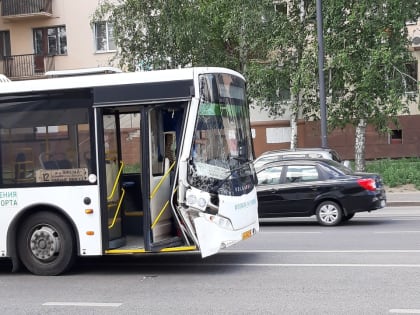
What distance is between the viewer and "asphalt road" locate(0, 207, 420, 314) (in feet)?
24.5

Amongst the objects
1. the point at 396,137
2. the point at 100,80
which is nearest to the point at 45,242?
the point at 100,80

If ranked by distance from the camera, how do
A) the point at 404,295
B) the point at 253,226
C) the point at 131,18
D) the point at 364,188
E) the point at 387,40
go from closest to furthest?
the point at 404,295, the point at 253,226, the point at 364,188, the point at 387,40, the point at 131,18

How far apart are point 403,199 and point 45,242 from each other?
44.0 ft

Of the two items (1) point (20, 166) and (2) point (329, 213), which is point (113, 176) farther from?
(2) point (329, 213)

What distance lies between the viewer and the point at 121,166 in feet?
32.2

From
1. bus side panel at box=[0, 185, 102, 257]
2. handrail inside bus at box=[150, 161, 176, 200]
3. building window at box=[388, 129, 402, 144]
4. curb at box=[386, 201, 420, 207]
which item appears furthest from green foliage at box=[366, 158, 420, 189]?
bus side panel at box=[0, 185, 102, 257]

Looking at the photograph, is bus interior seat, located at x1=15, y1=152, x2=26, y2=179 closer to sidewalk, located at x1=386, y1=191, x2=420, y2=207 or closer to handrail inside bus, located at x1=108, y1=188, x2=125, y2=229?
handrail inside bus, located at x1=108, y1=188, x2=125, y2=229

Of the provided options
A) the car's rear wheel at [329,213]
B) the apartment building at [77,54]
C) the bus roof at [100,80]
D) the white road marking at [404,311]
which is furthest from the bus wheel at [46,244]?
the apartment building at [77,54]

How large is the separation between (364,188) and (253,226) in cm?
521

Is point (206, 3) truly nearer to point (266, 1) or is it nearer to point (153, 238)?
A: point (266, 1)

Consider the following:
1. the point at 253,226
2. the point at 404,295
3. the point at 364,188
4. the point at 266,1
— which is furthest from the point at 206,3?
the point at 404,295

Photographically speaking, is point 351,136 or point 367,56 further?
point 351,136

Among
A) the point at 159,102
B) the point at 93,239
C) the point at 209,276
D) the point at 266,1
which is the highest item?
the point at 266,1

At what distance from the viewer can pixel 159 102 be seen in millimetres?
9141
